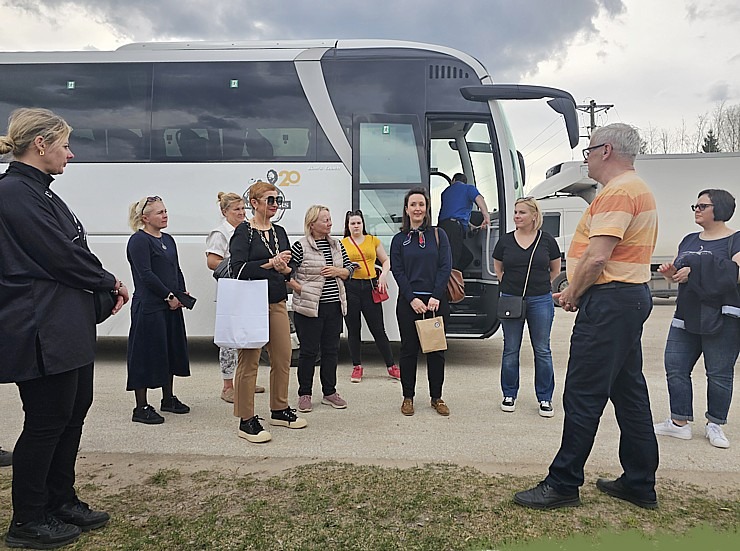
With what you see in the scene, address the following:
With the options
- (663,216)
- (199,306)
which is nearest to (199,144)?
(199,306)

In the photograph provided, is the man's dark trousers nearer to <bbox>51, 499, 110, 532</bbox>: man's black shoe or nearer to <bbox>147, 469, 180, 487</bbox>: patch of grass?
<bbox>147, 469, 180, 487</bbox>: patch of grass

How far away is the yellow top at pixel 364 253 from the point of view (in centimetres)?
645

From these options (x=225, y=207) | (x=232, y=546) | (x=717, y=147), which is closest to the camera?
(x=232, y=546)

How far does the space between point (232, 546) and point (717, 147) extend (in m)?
42.4

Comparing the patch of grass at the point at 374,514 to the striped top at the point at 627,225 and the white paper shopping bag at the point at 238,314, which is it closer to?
the white paper shopping bag at the point at 238,314

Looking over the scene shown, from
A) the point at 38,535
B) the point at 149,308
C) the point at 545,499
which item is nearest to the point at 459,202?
the point at 149,308

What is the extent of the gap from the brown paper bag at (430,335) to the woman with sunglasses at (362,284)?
1.43m

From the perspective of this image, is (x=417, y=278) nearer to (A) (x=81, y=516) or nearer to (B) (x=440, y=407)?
(B) (x=440, y=407)

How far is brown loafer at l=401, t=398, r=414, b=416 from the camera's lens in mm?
5145

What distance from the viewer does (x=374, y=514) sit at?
3080 millimetres

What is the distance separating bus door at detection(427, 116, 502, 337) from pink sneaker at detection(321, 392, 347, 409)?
235cm

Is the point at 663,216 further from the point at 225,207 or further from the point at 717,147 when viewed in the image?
the point at 717,147

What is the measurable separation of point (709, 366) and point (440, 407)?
2.17 metres

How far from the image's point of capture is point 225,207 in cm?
558
